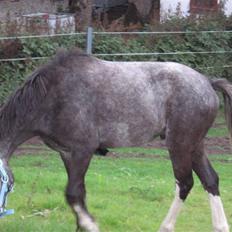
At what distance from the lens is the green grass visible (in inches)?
267

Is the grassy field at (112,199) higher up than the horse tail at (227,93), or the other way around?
the horse tail at (227,93)

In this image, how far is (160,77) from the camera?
21.4ft

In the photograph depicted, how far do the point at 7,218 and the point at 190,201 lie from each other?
2276 mm

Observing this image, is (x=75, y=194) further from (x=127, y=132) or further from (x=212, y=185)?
(x=212, y=185)

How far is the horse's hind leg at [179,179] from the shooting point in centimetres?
647

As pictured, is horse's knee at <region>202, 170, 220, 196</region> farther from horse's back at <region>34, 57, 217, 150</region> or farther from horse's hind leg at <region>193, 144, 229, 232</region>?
horse's back at <region>34, 57, 217, 150</region>

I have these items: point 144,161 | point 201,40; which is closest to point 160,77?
point 144,161

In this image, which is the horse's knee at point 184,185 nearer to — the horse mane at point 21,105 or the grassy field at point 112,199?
the grassy field at point 112,199

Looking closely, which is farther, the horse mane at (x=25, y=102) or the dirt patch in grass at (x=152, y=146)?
the dirt patch in grass at (x=152, y=146)

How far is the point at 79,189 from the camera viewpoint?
612cm

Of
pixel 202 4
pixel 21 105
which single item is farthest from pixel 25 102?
pixel 202 4

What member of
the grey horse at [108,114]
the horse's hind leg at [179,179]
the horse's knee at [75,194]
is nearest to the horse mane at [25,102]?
the grey horse at [108,114]

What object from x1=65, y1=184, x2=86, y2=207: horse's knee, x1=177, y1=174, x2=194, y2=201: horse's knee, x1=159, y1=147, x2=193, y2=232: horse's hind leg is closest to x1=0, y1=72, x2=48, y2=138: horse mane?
x1=65, y1=184, x2=86, y2=207: horse's knee

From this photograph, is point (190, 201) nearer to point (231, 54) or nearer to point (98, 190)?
point (98, 190)
